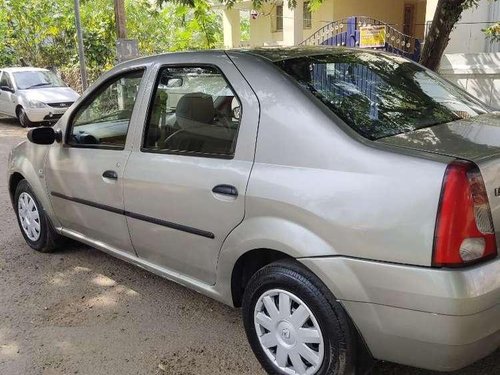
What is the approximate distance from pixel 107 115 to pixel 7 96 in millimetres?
11728

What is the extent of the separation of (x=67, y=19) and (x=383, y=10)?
415 inches

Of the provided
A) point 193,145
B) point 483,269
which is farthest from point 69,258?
point 483,269

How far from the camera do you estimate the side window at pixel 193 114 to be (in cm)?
285

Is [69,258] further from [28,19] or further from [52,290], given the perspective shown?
[28,19]

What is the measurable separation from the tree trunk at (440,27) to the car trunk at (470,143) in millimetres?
2747

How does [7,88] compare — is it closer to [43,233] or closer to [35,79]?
[35,79]

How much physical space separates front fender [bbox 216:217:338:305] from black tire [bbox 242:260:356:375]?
11 cm

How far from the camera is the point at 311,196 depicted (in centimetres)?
232

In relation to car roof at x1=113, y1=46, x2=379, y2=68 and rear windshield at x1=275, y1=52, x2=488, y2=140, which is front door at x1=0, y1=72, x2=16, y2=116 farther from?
rear windshield at x1=275, y1=52, x2=488, y2=140

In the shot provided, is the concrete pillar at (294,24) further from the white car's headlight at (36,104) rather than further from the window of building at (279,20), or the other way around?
the white car's headlight at (36,104)

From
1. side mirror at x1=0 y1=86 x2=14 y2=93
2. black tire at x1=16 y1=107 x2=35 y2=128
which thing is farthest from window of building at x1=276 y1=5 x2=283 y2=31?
black tire at x1=16 y1=107 x2=35 y2=128

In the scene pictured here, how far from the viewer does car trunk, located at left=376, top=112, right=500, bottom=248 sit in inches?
83.4

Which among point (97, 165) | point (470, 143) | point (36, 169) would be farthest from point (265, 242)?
point (36, 169)

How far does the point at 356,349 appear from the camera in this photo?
2.34 meters
